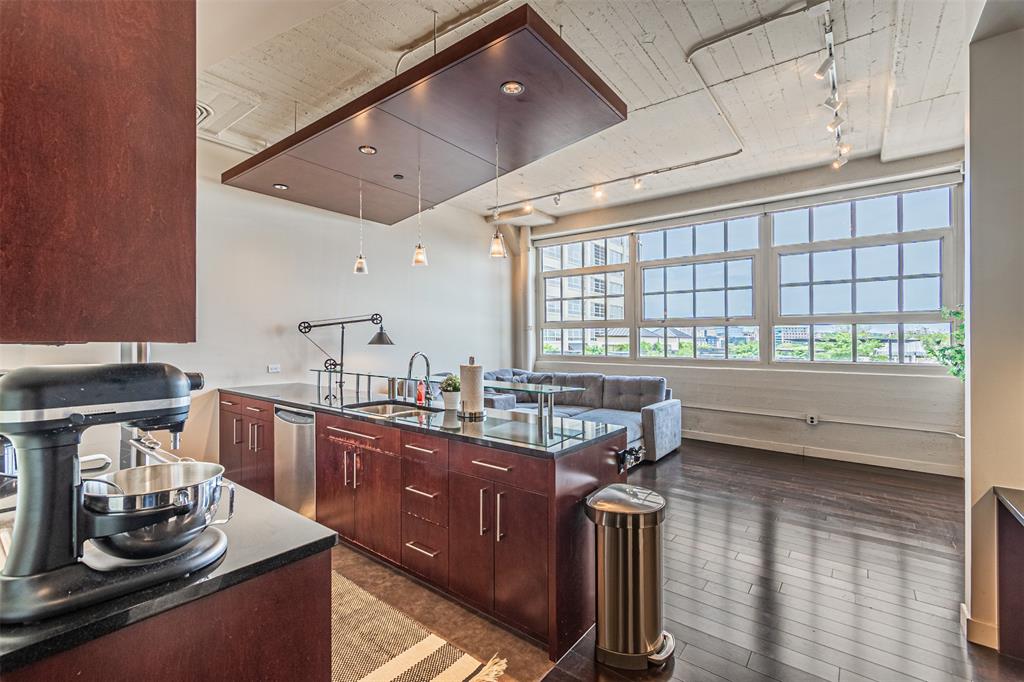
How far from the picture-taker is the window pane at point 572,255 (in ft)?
25.0

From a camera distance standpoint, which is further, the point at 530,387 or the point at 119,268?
the point at 530,387

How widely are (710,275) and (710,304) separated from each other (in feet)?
1.29

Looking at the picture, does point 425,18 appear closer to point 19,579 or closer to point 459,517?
point 459,517

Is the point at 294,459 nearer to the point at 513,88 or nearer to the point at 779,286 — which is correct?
the point at 513,88

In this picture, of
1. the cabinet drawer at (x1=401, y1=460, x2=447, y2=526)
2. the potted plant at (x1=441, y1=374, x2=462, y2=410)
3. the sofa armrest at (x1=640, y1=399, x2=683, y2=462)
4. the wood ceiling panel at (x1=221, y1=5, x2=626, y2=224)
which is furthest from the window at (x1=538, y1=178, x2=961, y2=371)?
the cabinet drawer at (x1=401, y1=460, x2=447, y2=526)

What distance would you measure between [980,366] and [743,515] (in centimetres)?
195

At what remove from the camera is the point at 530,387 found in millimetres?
2410

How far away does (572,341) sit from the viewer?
7684mm

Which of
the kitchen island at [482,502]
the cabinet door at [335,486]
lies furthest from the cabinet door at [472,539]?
the cabinet door at [335,486]

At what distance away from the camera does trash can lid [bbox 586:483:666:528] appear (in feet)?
6.48

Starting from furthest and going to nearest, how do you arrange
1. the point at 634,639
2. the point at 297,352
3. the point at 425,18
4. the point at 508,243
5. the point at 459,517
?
the point at 508,243
the point at 297,352
the point at 425,18
the point at 459,517
the point at 634,639

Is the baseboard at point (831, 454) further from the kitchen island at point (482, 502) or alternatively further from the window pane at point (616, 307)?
the kitchen island at point (482, 502)

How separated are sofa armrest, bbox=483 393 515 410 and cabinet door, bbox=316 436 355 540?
228cm

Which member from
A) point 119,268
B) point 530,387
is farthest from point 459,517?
point 119,268
